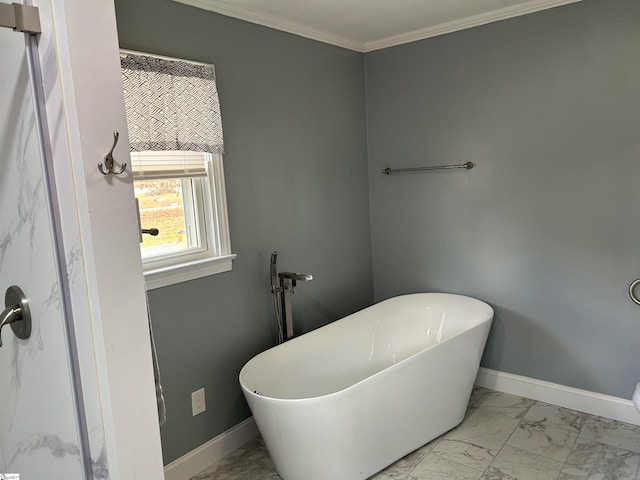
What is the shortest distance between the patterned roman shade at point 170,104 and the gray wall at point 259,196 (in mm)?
100

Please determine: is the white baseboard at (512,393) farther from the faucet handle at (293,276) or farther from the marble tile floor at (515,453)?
the faucet handle at (293,276)

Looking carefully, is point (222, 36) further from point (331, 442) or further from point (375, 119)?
point (331, 442)

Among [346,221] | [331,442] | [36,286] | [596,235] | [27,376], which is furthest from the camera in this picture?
[346,221]

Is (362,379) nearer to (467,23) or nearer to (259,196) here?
(259,196)

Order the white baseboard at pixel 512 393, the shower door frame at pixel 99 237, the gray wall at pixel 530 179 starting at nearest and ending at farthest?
the shower door frame at pixel 99 237 < the white baseboard at pixel 512 393 < the gray wall at pixel 530 179

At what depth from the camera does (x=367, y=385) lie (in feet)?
7.46

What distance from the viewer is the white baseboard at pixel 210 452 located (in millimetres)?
2546

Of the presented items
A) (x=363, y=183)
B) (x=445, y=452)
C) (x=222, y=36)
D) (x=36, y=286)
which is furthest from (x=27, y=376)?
(x=363, y=183)

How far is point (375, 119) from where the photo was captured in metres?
3.66

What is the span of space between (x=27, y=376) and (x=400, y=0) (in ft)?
7.91

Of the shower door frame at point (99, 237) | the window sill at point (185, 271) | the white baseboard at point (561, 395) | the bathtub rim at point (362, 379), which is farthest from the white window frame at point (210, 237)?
the white baseboard at point (561, 395)

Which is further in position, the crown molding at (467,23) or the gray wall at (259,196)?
the crown molding at (467,23)

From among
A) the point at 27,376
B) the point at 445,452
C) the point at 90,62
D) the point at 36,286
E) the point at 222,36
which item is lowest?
the point at 445,452

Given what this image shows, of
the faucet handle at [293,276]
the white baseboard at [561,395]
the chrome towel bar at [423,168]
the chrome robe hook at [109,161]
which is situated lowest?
the white baseboard at [561,395]
